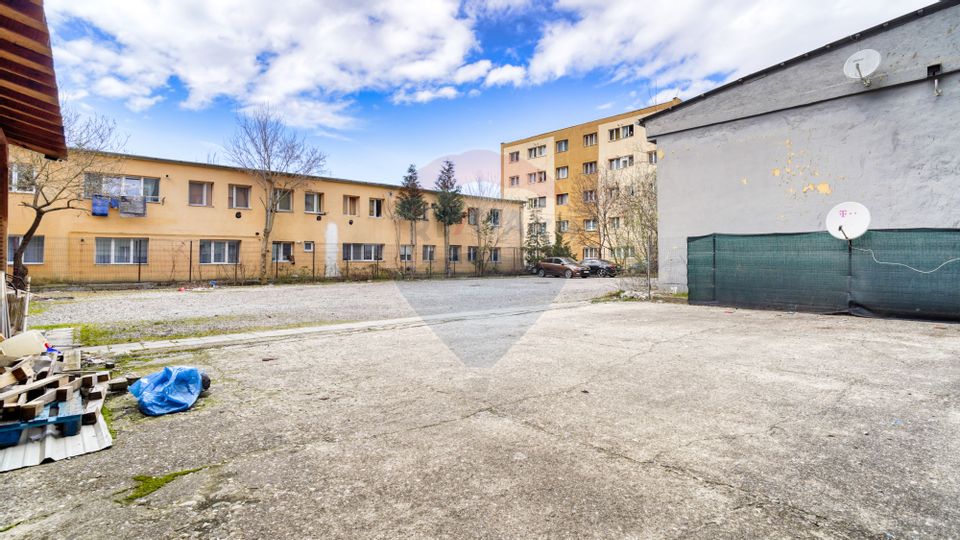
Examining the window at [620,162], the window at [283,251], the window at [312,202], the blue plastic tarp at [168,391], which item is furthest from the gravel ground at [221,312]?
the window at [620,162]

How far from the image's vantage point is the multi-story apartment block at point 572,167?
37.8m

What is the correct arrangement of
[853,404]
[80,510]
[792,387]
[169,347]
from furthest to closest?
[169,347] < [792,387] < [853,404] < [80,510]

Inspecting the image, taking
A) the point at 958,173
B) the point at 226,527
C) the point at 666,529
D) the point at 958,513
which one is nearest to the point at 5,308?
the point at 226,527

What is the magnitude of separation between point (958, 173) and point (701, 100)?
6.27 metres

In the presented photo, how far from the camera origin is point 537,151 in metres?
47.7

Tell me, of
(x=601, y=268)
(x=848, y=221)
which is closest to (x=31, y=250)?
(x=848, y=221)

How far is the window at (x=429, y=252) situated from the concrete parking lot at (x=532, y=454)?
25993 millimetres

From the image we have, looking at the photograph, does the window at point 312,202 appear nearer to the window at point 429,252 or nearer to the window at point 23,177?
the window at point 429,252

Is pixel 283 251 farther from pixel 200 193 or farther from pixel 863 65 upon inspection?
pixel 863 65

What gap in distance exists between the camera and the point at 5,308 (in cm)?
578

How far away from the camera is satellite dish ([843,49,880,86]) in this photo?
1080 cm

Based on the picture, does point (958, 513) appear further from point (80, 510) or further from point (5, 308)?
point (5, 308)

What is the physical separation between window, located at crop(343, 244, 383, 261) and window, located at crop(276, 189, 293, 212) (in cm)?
379

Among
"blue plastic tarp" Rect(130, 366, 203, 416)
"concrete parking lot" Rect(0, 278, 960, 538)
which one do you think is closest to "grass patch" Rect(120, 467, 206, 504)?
"concrete parking lot" Rect(0, 278, 960, 538)
